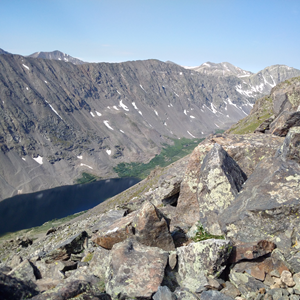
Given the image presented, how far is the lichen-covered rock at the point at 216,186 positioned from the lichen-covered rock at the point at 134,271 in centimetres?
341

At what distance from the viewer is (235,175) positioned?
13.4m

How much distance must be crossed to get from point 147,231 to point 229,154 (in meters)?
7.50

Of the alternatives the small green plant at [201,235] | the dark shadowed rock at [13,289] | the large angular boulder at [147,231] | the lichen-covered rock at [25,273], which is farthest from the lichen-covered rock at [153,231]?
the lichen-covered rock at [25,273]

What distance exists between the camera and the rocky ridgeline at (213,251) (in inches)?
347

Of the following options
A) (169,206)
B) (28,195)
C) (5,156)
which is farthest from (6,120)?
(169,206)

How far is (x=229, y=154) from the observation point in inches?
596

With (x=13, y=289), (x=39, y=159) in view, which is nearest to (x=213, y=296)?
(x=13, y=289)

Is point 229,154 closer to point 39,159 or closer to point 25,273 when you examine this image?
point 25,273

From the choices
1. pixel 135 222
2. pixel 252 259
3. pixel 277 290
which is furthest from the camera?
pixel 135 222

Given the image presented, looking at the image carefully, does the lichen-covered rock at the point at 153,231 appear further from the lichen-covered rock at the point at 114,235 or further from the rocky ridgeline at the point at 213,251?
the lichen-covered rock at the point at 114,235

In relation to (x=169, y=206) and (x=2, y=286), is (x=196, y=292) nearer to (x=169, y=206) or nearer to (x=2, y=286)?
(x=2, y=286)

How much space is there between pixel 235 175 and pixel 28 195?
166 metres

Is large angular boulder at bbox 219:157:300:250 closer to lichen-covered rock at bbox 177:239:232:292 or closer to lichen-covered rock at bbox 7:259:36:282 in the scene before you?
lichen-covered rock at bbox 177:239:232:292

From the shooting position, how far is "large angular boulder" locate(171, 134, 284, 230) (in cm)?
1480
